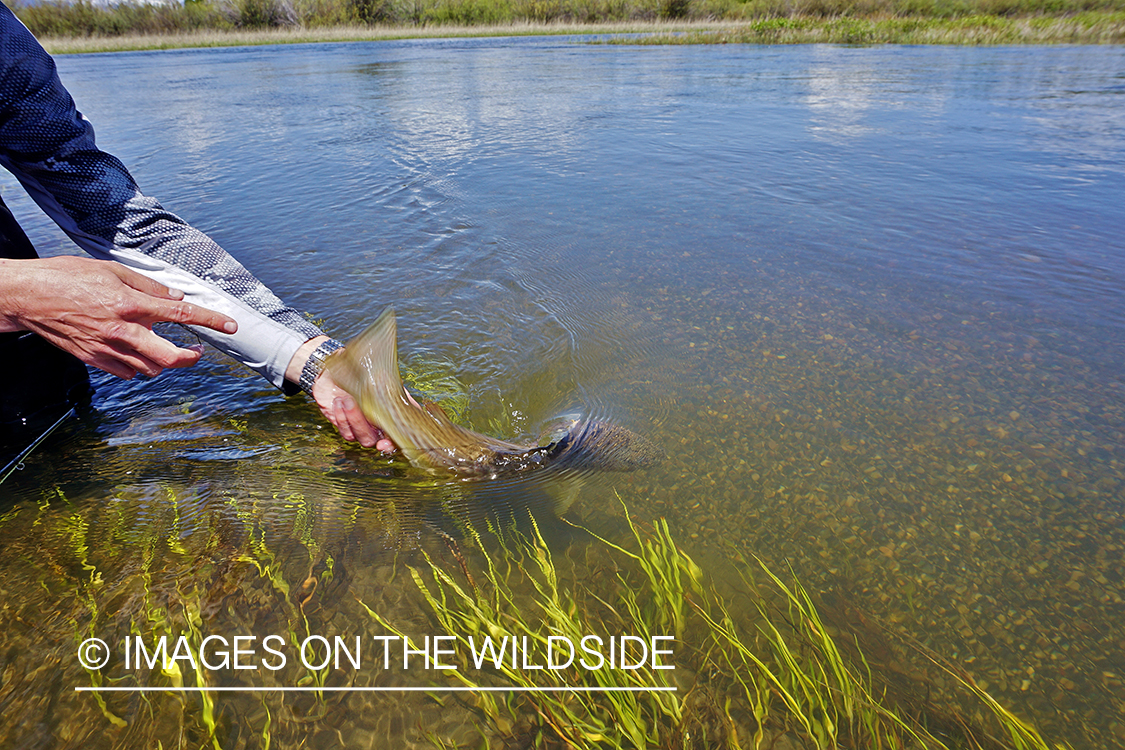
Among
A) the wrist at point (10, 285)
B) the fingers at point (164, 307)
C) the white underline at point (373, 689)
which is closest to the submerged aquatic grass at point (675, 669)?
the white underline at point (373, 689)

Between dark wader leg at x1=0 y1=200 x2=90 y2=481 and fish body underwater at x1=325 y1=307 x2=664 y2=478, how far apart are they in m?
1.40

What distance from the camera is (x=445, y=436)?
2453 millimetres

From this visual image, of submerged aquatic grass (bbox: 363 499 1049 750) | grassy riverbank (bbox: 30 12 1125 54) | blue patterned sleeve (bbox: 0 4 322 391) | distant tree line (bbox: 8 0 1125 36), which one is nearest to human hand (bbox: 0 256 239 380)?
blue patterned sleeve (bbox: 0 4 322 391)

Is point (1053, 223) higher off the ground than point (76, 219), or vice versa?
point (76, 219)

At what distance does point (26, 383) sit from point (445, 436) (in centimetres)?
189

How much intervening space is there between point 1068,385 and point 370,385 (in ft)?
11.7

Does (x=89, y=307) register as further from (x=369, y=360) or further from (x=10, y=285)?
Result: (x=369, y=360)

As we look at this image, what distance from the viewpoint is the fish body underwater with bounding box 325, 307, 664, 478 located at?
209 centimetres

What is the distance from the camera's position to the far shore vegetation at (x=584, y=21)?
86.6 ft

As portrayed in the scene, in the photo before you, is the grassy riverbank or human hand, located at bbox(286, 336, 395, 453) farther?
the grassy riverbank

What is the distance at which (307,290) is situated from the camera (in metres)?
4.27

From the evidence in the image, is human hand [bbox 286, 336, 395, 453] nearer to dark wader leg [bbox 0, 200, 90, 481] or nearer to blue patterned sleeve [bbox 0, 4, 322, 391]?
blue patterned sleeve [bbox 0, 4, 322, 391]

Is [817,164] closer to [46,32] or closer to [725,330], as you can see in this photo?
[725,330]

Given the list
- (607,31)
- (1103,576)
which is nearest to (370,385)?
(1103,576)
